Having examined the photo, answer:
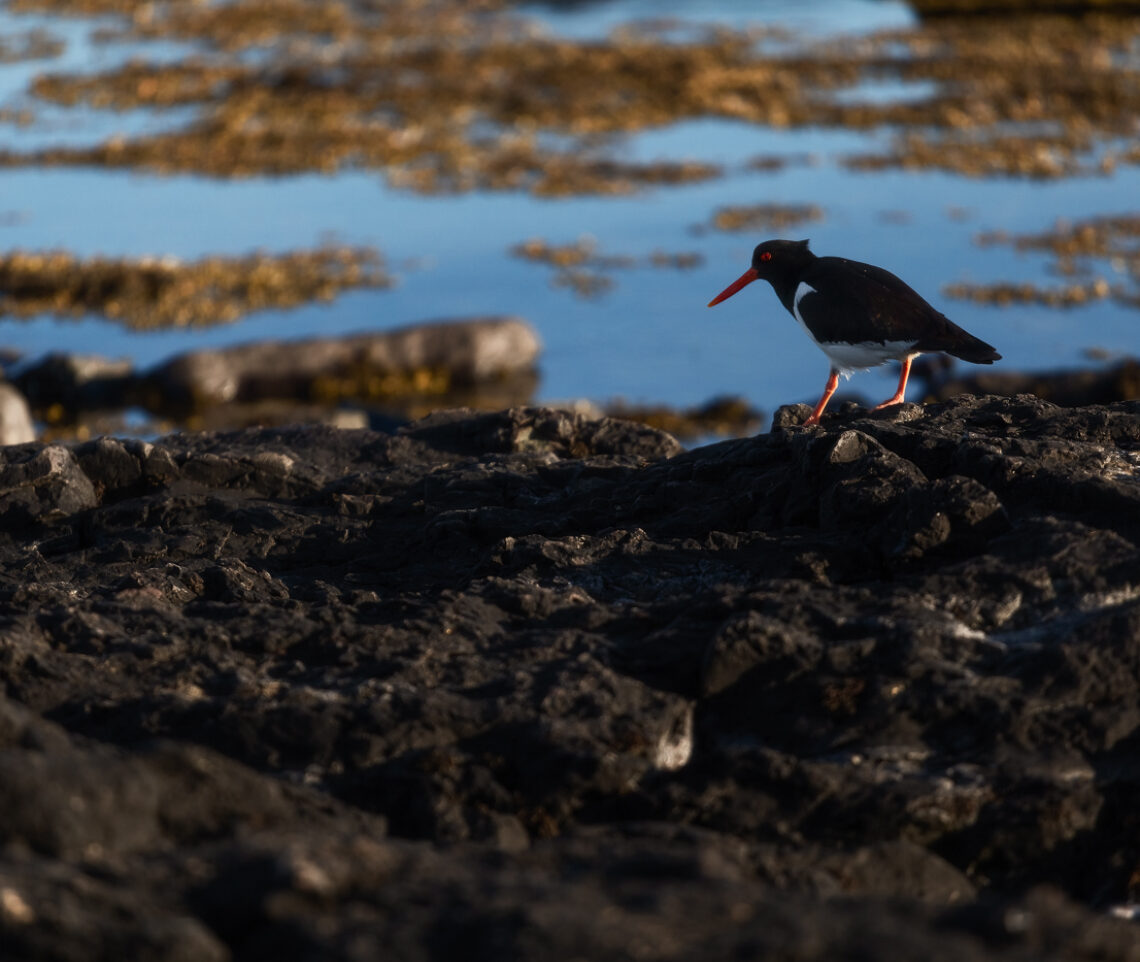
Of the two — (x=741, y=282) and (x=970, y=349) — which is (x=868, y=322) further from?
(x=741, y=282)

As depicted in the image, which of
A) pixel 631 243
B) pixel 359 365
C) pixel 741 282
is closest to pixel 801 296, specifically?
pixel 741 282

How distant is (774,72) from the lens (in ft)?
122

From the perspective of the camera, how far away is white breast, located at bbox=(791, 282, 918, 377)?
751cm

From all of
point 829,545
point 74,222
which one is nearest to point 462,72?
point 74,222

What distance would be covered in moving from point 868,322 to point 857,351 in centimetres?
27

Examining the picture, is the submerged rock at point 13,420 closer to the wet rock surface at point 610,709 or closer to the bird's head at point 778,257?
the wet rock surface at point 610,709

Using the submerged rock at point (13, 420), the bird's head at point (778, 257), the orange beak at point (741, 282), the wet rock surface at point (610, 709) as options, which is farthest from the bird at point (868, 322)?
the submerged rock at point (13, 420)

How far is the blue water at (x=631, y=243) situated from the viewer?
19.0 meters

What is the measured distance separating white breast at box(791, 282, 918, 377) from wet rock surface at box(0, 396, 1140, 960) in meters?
1.09

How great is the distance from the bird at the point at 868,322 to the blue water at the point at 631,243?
9.25 metres

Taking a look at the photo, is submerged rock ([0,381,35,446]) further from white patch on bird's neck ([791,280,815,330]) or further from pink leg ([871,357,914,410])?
pink leg ([871,357,914,410])

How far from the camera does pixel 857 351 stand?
770 centimetres

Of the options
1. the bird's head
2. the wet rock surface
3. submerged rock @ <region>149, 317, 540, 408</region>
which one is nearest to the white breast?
the bird's head

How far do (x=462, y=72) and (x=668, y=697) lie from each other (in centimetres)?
3737
